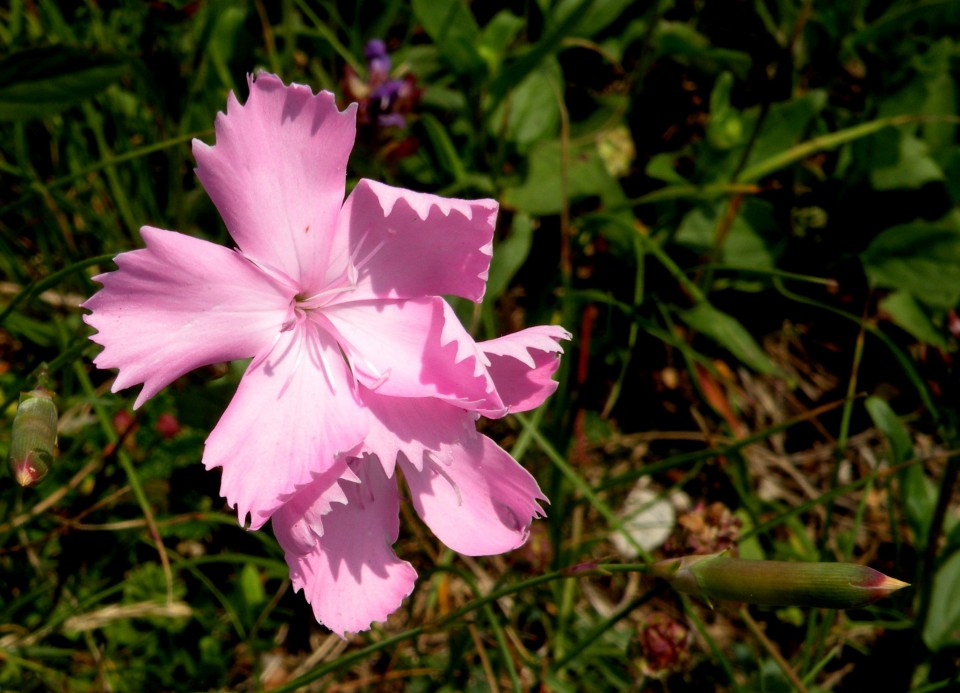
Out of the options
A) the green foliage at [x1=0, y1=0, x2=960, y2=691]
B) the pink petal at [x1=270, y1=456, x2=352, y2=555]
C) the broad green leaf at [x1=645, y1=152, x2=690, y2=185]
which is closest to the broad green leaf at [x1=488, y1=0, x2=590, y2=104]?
the green foliage at [x1=0, y1=0, x2=960, y2=691]

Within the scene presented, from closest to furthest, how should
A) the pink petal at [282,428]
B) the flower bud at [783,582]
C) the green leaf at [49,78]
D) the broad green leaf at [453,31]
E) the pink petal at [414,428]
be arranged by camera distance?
1. the flower bud at [783,582]
2. the pink petal at [282,428]
3. the pink petal at [414,428]
4. the green leaf at [49,78]
5. the broad green leaf at [453,31]

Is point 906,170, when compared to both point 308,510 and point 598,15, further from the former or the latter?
point 308,510

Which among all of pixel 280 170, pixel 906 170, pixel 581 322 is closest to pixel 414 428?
pixel 280 170

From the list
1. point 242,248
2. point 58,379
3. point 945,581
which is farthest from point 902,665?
point 58,379

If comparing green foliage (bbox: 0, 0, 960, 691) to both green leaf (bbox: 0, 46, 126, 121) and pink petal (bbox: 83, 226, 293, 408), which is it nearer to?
green leaf (bbox: 0, 46, 126, 121)

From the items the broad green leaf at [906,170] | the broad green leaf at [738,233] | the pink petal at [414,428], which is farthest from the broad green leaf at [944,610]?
the pink petal at [414,428]

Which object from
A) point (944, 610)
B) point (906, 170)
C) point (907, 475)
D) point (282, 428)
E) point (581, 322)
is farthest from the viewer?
point (906, 170)

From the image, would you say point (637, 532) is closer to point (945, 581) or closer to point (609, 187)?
point (945, 581)

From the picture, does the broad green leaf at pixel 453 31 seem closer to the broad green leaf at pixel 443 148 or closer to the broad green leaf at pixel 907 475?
the broad green leaf at pixel 443 148
